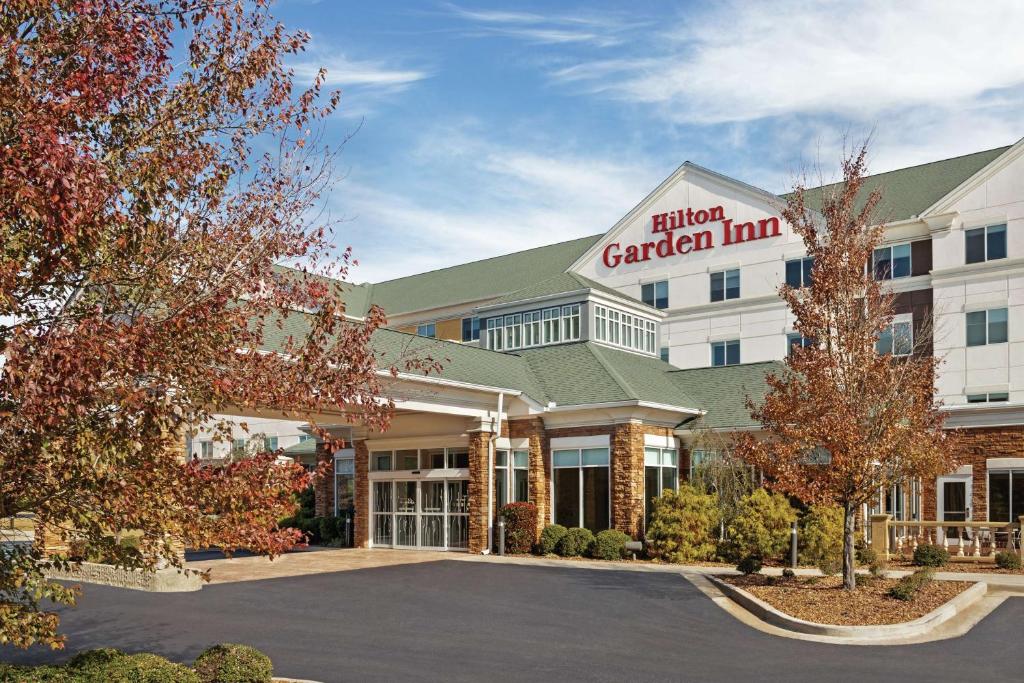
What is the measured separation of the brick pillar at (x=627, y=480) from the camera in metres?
27.3

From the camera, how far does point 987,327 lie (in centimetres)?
3875

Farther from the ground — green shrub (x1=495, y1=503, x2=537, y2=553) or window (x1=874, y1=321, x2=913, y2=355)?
window (x1=874, y1=321, x2=913, y2=355)

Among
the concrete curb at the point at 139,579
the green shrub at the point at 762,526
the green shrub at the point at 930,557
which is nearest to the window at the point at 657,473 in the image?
the green shrub at the point at 762,526

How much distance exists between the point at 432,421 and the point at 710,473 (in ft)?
28.9

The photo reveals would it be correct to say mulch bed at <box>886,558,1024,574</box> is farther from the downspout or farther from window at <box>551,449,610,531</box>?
the downspout

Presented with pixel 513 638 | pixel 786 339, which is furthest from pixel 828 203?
pixel 786 339

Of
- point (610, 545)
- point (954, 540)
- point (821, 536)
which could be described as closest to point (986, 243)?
point (954, 540)

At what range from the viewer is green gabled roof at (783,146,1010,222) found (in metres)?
40.7

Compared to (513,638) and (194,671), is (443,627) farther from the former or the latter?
(194,671)

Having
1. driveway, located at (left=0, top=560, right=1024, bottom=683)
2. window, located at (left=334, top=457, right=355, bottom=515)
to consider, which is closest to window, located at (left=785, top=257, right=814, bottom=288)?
window, located at (left=334, top=457, right=355, bottom=515)

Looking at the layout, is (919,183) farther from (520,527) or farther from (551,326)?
(520,527)

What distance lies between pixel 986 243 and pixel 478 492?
78.5ft

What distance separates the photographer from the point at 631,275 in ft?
157

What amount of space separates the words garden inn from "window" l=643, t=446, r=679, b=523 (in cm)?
6
